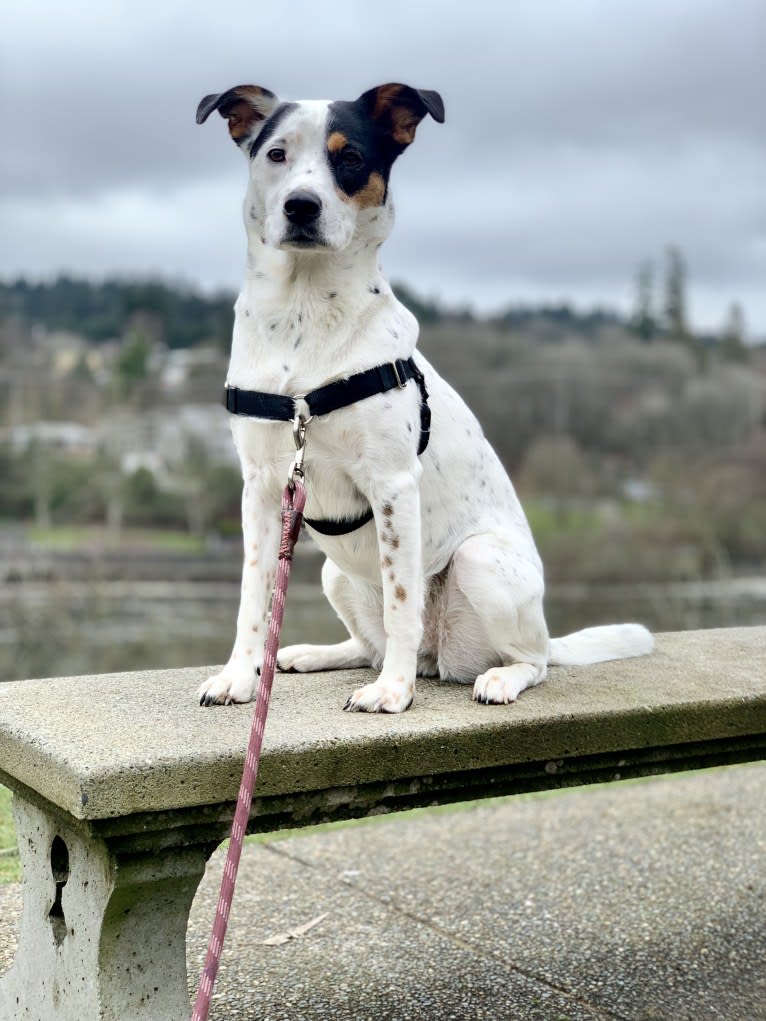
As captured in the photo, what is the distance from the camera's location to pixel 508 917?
447cm

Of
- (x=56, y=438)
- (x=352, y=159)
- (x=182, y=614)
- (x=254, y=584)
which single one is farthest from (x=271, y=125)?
(x=56, y=438)

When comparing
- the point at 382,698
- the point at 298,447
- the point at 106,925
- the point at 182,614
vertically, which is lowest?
the point at 182,614

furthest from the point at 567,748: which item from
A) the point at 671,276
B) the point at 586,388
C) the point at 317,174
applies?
the point at 671,276

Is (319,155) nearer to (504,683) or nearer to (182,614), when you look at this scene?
(504,683)

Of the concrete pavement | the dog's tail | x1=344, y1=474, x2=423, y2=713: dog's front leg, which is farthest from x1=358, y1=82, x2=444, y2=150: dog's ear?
the concrete pavement

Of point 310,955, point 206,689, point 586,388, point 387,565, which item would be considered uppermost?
point 387,565

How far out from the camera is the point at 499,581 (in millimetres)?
3672

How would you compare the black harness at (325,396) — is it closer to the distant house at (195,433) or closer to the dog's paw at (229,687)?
the dog's paw at (229,687)

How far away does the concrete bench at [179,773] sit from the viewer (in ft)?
8.68

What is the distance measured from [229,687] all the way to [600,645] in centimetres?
156

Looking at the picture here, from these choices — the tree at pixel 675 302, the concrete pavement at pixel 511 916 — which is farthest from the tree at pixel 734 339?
the concrete pavement at pixel 511 916

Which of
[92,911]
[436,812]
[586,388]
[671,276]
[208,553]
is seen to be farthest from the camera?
[671,276]

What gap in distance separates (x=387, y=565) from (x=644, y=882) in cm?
229

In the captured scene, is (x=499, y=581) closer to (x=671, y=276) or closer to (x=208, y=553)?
(x=208, y=553)
